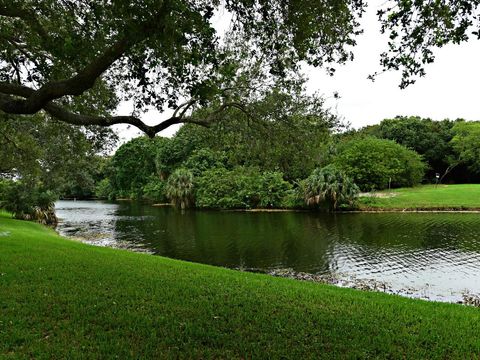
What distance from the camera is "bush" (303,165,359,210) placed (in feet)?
151

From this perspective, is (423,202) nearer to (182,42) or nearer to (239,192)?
(239,192)

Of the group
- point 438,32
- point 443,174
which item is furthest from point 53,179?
point 443,174

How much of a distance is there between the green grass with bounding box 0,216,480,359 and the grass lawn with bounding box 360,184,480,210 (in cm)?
3956

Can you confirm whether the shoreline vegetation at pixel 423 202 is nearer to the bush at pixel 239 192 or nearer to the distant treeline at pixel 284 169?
the bush at pixel 239 192

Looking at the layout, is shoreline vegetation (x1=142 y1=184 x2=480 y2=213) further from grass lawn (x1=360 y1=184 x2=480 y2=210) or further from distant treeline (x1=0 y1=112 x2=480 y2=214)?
distant treeline (x1=0 y1=112 x2=480 y2=214)

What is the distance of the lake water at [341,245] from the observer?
17297 millimetres

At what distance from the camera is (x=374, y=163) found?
5878cm

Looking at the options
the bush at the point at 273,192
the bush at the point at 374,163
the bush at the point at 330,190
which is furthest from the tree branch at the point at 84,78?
the bush at the point at 374,163

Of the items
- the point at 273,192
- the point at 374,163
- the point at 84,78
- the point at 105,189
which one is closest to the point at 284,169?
the point at 84,78

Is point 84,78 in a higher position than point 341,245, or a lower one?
higher

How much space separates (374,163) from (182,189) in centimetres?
3060

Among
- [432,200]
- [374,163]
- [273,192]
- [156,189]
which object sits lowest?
[432,200]

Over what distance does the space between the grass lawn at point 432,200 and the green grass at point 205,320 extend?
39.6 metres

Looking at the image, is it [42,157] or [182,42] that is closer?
[182,42]
